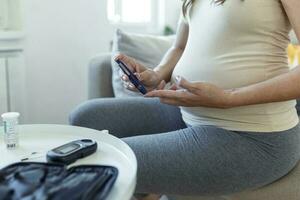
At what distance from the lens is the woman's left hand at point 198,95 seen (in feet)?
2.89

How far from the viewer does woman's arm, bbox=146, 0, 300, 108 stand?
878 millimetres

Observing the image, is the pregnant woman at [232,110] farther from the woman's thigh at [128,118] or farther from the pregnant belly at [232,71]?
the woman's thigh at [128,118]

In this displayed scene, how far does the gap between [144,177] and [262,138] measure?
0.28 m

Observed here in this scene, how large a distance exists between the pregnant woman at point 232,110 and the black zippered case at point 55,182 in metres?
0.25

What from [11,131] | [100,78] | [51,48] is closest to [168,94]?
[11,131]

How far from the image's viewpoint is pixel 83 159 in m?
0.77

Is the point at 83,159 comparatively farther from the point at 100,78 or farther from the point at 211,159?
the point at 100,78

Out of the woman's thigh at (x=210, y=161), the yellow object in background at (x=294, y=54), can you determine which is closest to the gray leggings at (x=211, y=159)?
the woman's thigh at (x=210, y=161)

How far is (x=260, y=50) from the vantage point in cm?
94

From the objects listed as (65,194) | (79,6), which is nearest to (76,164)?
(65,194)

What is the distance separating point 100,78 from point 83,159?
0.81m

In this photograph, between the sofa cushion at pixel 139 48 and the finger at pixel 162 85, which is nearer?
the finger at pixel 162 85

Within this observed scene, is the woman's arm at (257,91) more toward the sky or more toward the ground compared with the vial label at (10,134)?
more toward the sky

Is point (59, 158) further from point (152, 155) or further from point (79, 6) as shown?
point (79, 6)
